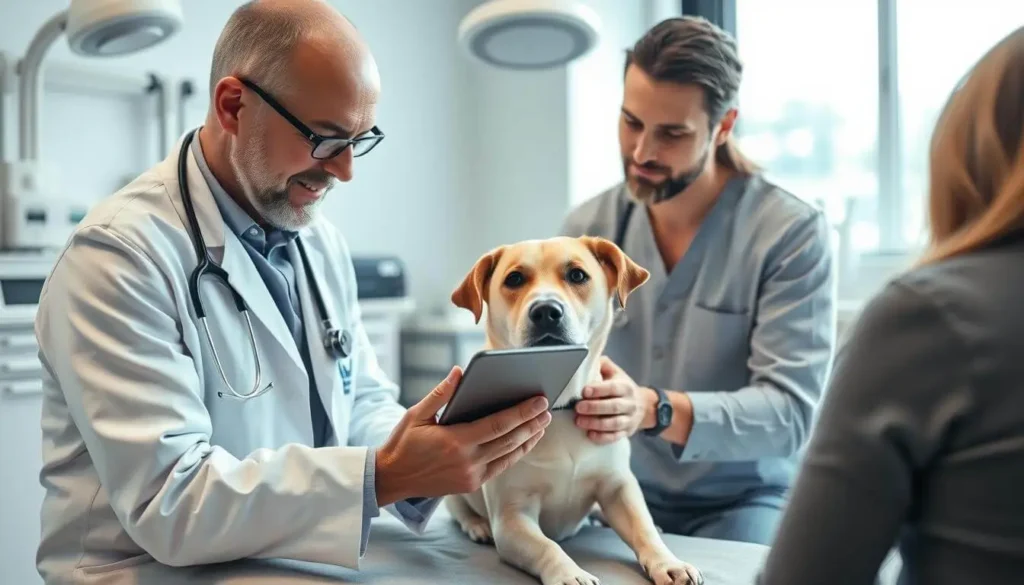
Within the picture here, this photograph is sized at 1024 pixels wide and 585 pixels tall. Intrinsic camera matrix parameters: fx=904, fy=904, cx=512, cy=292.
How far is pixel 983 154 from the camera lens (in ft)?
2.33

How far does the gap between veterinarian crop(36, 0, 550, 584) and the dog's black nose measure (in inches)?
8.1

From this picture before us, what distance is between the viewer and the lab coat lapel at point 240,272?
129 centimetres

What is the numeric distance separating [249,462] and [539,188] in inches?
98.3

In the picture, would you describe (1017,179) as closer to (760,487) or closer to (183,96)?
(760,487)

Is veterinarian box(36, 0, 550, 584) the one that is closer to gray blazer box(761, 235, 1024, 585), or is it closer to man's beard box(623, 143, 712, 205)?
gray blazer box(761, 235, 1024, 585)

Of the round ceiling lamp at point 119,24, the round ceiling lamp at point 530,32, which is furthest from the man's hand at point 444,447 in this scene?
the round ceiling lamp at point 119,24

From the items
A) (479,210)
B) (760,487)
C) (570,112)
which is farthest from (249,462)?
(479,210)

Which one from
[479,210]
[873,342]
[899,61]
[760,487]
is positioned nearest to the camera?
[873,342]

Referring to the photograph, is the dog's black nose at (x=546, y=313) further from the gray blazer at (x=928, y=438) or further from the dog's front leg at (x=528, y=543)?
the gray blazer at (x=928, y=438)

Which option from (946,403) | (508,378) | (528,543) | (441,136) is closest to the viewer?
(946,403)

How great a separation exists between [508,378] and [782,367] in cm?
78

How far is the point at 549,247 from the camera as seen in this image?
1.42 metres

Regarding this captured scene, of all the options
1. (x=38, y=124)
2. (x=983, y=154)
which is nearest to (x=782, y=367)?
(x=983, y=154)

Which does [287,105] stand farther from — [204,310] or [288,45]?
[204,310]
